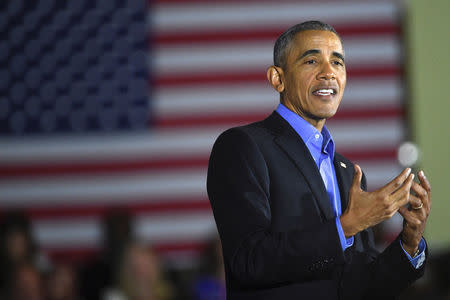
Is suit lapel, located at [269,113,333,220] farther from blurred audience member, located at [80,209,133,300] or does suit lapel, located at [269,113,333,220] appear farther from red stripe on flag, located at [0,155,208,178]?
red stripe on flag, located at [0,155,208,178]

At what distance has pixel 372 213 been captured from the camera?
1026 millimetres

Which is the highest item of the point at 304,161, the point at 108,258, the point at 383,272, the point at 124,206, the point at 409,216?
the point at 304,161

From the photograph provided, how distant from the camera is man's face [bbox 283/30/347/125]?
1163 mm

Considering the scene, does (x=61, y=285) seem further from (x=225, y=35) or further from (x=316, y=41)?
(x=316, y=41)

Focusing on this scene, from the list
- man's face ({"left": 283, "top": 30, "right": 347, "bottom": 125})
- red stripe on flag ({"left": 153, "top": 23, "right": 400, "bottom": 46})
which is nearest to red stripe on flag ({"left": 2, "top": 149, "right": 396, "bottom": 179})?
red stripe on flag ({"left": 153, "top": 23, "right": 400, "bottom": 46})

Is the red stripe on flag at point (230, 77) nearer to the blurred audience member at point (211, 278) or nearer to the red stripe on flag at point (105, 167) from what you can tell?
the red stripe on flag at point (105, 167)

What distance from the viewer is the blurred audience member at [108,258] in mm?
4008

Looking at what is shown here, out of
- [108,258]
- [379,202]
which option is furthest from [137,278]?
[379,202]

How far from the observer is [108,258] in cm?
423

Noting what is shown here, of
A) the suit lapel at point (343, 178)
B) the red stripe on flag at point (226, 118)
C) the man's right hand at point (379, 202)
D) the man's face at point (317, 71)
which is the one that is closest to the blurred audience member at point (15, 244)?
the red stripe on flag at point (226, 118)

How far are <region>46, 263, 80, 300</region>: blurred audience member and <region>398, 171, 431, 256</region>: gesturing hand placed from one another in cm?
261

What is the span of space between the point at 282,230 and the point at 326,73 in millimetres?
278

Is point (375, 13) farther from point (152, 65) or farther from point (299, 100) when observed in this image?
point (299, 100)

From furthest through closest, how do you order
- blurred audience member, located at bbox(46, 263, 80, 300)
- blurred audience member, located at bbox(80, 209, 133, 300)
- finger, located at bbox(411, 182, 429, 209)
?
blurred audience member, located at bbox(80, 209, 133, 300) < blurred audience member, located at bbox(46, 263, 80, 300) < finger, located at bbox(411, 182, 429, 209)
